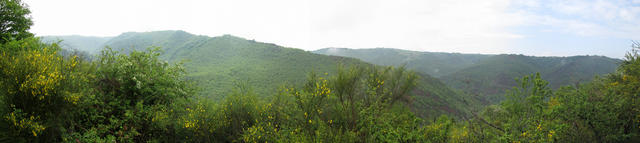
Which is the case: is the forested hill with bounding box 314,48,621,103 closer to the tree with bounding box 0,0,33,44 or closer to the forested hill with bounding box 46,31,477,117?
the forested hill with bounding box 46,31,477,117

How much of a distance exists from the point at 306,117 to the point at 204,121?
4.41m

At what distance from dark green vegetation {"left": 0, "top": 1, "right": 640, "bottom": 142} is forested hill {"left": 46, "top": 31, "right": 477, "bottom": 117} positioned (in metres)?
34.8

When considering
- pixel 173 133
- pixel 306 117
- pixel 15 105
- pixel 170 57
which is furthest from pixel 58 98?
pixel 170 57

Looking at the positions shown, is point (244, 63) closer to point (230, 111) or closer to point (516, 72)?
point (230, 111)

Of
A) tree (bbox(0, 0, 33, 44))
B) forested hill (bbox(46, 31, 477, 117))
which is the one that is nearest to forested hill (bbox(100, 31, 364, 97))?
forested hill (bbox(46, 31, 477, 117))

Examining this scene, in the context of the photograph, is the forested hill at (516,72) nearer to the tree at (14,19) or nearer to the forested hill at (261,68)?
the forested hill at (261,68)

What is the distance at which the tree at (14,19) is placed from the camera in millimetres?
13688

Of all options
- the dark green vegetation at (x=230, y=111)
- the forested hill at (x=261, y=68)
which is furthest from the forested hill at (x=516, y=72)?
the dark green vegetation at (x=230, y=111)

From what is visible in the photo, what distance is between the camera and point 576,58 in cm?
16438

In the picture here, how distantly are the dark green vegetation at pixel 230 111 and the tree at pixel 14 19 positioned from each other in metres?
5.17

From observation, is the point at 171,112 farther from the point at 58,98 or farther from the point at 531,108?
the point at 531,108

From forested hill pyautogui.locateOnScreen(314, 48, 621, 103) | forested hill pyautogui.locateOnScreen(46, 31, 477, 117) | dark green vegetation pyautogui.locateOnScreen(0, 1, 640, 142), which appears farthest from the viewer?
forested hill pyautogui.locateOnScreen(314, 48, 621, 103)

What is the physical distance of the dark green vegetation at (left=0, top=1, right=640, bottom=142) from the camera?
6.02 m

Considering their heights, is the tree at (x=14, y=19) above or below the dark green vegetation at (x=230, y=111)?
above
